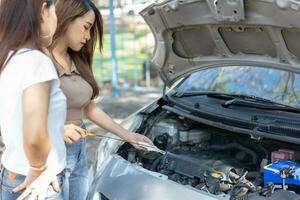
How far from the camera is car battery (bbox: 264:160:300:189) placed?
2490 millimetres

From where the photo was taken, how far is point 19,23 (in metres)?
1.97

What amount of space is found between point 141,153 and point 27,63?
4.01ft

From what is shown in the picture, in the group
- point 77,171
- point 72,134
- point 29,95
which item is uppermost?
point 29,95

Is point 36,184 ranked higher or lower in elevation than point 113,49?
higher

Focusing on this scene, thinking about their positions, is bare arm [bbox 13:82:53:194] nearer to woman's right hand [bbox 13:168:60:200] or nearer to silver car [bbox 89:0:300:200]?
woman's right hand [bbox 13:168:60:200]

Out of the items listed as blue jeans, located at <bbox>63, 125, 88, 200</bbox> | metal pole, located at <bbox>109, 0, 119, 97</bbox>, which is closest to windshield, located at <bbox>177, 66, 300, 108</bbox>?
blue jeans, located at <bbox>63, 125, 88, 200</bbox>

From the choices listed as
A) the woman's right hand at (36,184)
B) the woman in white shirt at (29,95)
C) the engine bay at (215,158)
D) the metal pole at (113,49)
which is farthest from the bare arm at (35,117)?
the metal pole at (113,49)

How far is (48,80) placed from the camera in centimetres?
195

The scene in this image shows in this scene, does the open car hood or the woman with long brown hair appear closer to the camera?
the woman with long brown hair

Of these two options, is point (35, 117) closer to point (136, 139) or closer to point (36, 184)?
point (36, 184)

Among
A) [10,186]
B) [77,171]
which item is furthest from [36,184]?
[77,171]

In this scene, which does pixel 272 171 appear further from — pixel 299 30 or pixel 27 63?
pixel 27 63

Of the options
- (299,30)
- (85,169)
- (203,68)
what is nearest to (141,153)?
(85,169)

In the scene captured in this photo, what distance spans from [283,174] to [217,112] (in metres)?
0.71
